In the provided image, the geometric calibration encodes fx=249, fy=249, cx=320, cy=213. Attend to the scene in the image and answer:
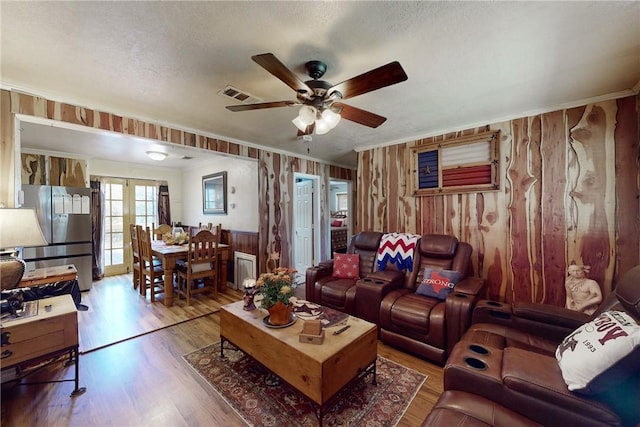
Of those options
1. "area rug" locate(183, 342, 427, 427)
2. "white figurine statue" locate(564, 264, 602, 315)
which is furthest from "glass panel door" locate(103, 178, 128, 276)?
"white figurine statue" locate(564, 264, 602, 315)

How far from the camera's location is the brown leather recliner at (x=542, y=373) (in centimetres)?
102

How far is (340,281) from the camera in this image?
304 cm

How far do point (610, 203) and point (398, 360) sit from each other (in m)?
2.46

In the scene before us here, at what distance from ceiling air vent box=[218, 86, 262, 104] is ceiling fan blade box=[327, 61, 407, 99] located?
3.05 ft

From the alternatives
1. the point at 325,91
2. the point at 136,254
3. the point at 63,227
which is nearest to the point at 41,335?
the point at 325,91

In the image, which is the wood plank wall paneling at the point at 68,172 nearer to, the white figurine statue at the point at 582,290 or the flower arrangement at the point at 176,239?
the flower arrangement at the point at 176,239

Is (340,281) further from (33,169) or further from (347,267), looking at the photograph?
(33,169)

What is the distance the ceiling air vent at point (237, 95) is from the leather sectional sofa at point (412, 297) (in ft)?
6.73

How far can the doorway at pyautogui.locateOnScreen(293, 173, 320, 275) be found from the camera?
4.94 metres

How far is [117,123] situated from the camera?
260cm

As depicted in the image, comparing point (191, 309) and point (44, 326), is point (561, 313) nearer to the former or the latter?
point (44, 326)

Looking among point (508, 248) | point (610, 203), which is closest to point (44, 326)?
point (508, 248)

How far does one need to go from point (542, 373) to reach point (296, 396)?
1.49 m

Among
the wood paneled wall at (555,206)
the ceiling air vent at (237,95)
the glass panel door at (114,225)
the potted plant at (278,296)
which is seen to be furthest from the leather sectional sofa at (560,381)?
the glass panel door at (114,225)
